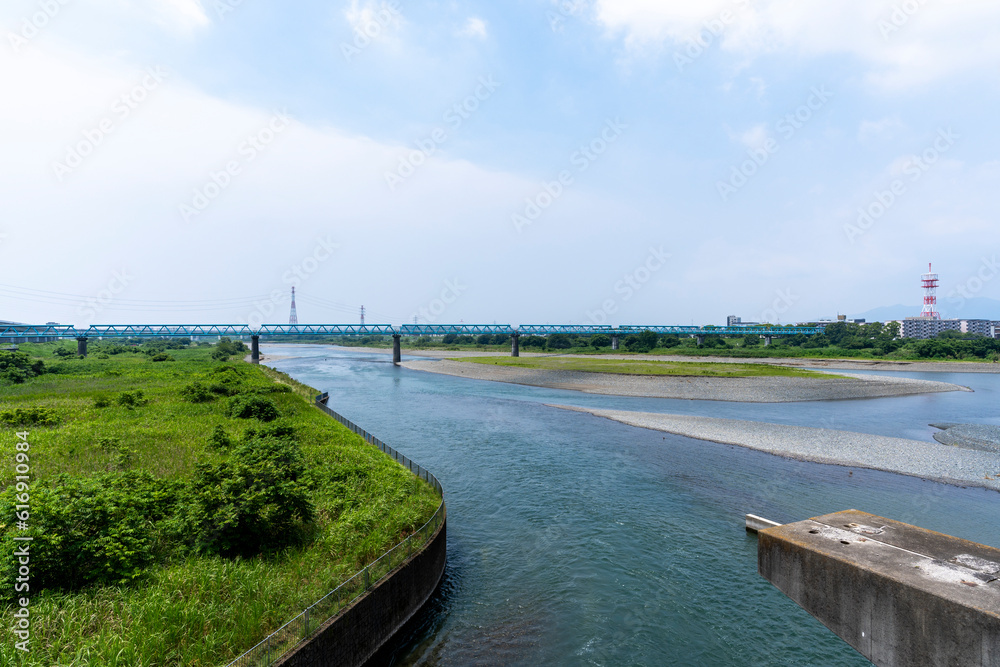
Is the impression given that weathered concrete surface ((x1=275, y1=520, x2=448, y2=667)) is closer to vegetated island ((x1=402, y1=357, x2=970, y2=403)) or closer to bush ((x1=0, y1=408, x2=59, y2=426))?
bush ((x1=0, y1=408, x2=59, y2=426))

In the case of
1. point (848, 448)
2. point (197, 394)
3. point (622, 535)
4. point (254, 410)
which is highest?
point (197, 394)

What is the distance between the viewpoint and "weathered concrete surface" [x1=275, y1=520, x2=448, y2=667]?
34.3 ft

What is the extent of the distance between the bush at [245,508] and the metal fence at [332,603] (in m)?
3.32

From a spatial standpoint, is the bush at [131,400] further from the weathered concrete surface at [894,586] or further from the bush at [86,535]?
the weathered concrete surface at [894,586]

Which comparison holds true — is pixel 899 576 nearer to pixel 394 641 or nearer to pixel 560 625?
pixel 560 625

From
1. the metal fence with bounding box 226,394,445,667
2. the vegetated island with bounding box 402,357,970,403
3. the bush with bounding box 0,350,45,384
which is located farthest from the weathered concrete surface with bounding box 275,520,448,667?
the bush with bounding box 0,350,45,384

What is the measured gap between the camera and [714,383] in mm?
69500

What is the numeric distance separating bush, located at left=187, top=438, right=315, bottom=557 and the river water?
4.99 m

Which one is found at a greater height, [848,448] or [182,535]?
[182,535]

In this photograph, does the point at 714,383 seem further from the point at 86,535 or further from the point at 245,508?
the point at 86,535

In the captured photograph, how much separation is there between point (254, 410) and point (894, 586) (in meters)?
33.8

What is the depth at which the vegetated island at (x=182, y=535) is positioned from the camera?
31.0ft

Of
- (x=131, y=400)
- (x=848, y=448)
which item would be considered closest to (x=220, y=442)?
(x=131, y=400)

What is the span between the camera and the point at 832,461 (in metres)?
30.3
